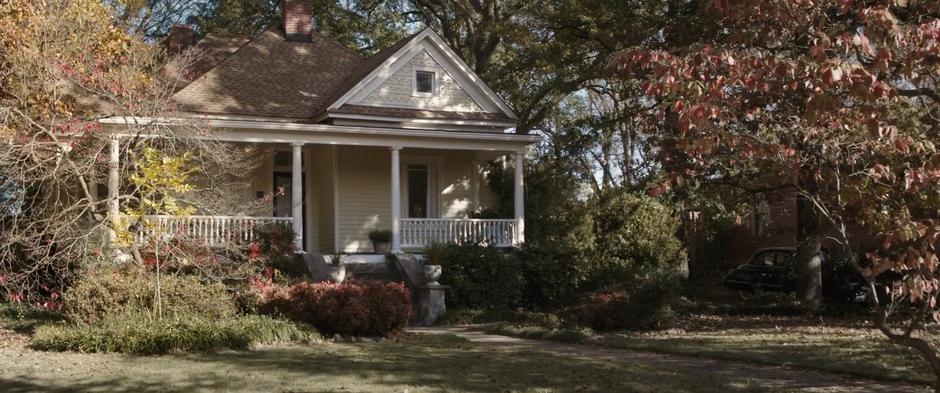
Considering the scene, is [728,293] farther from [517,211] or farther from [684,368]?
[684,368]

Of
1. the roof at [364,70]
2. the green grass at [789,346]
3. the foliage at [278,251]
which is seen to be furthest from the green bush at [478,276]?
the roof at [364,70]

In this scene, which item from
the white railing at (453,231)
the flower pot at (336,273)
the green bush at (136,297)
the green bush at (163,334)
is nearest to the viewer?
the green bush at (163,334)

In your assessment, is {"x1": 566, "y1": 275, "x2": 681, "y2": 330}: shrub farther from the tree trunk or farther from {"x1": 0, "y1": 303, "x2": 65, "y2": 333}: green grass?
{"x1": 0, "y1": 303, "x2": 65, "y2": 333}: green grass

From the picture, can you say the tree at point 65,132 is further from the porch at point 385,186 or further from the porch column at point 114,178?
the porch at point 385,186

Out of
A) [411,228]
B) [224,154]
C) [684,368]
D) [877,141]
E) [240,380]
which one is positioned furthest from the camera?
[411,228]

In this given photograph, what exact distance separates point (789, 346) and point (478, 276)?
325 inches

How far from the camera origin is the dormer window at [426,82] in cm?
2539

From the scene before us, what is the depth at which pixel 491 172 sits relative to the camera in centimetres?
2769

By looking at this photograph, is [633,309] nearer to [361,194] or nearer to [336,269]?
[336,269]

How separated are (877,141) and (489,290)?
13.3 m

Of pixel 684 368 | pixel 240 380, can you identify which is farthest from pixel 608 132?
pixel 240 380

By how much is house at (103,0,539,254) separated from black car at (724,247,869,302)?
7.08 meters

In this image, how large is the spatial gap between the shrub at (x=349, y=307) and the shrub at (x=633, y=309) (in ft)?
11.7

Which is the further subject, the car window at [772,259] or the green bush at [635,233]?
the car window at [772,259]
